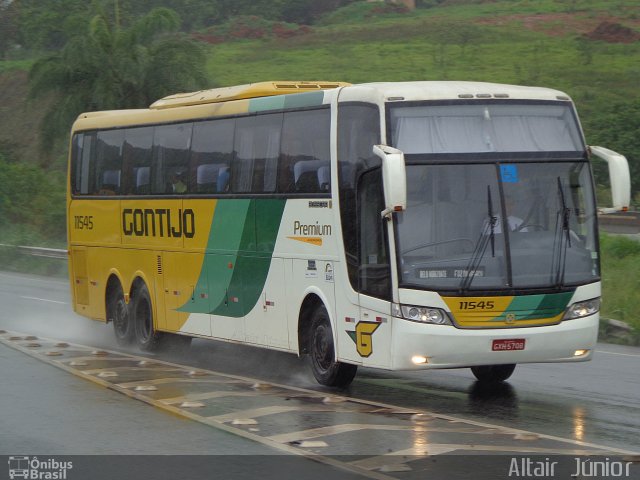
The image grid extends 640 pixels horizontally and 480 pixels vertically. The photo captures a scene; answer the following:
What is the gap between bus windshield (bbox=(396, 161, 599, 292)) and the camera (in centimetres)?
1172

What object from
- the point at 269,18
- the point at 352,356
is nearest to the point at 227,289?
the point at 352,356

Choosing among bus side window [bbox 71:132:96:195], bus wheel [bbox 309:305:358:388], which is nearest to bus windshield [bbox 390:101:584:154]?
bus wheel [bbox 309:305:358:388]

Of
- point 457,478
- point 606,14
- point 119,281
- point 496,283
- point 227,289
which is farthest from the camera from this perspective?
point 606,14

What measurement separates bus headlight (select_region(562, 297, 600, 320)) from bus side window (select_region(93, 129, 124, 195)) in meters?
9.04

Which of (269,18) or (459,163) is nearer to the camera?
(459,163)

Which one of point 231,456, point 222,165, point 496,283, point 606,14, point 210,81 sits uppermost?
point 606,14

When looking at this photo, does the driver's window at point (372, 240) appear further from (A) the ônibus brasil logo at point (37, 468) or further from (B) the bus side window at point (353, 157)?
(A) the ônibus brasil logo at point (37, 468)

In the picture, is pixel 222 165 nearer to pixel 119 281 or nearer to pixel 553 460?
pixel 119 281

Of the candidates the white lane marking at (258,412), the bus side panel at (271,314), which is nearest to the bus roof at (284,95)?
the bus side panel at (271,314)

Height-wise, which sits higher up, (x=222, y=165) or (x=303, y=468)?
(x=222, y=165)

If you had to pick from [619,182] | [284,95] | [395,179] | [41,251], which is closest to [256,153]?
[284,95]

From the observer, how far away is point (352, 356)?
12539 mm

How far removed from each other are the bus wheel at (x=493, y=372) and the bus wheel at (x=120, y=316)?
22.2 feet

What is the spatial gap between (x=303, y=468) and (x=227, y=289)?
289 inches
